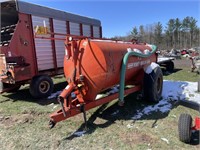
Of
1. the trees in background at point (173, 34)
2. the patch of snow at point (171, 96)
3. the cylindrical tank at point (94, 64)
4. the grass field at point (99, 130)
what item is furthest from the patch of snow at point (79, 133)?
the trees in background at point (173, 34)

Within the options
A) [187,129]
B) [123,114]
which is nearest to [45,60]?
[123,114]

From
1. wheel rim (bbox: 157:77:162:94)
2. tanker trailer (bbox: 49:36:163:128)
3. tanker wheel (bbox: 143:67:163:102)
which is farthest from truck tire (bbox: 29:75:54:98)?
wheel rim (bbox: 157:77:162:94)

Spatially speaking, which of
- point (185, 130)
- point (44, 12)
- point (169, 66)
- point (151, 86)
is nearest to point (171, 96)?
point (151, 86)

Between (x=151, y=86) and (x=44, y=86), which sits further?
(x=44, y=86)

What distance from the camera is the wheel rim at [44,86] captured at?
6439mm

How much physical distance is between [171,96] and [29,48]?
4629 mm

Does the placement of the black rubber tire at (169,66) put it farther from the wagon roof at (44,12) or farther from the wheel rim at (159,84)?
the wheel rim at (159,84)

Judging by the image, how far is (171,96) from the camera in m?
5.92

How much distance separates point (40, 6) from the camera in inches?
261

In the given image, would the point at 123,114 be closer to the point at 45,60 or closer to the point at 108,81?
the point at 108,81

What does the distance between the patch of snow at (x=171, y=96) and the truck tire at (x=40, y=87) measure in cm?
317

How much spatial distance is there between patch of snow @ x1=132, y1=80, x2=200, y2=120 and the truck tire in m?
3.17

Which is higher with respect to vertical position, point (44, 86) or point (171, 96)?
point (44, 86)

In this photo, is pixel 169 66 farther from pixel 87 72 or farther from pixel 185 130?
pixel 185 130
